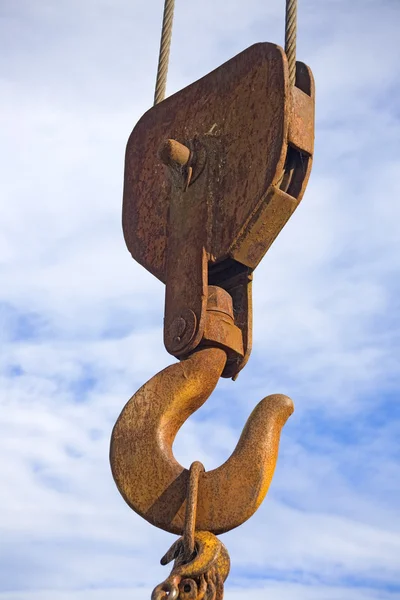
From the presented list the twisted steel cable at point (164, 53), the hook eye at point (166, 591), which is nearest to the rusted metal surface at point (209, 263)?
the hook eye at point (166, 591)

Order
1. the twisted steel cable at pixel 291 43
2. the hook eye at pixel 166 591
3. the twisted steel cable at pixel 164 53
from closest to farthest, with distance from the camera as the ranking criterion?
the hook eye at pixel 166 591
the twisted steel cable at pixel 291 43
the twisted steel cable at pixel 164 53

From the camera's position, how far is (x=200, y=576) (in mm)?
2113

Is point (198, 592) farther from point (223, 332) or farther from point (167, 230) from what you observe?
point (167, 230)

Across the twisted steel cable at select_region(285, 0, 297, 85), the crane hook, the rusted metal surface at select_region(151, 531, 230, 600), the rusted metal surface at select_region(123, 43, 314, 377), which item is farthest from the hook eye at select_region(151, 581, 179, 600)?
the twisted steel cable at select_region(285, 0, 297, 85)

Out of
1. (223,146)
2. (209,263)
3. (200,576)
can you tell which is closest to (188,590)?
(200,576)

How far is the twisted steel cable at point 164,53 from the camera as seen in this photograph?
9.82 ft

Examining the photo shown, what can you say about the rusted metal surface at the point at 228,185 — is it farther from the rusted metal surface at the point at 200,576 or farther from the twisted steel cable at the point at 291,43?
the rusted metal surface at the point at 200,576

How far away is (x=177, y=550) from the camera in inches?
86.4

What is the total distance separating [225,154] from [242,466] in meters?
0.83

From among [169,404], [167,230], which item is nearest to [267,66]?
[167,230]

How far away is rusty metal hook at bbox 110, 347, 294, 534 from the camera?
221 cm

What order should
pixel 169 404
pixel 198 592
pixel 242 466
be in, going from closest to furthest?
1. pixel 198 592
2. pixel 242 466
3. pixel 169 404

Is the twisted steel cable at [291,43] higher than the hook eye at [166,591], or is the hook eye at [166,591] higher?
the twisted steel cable at [291,43]

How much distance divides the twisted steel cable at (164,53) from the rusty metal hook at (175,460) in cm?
90
